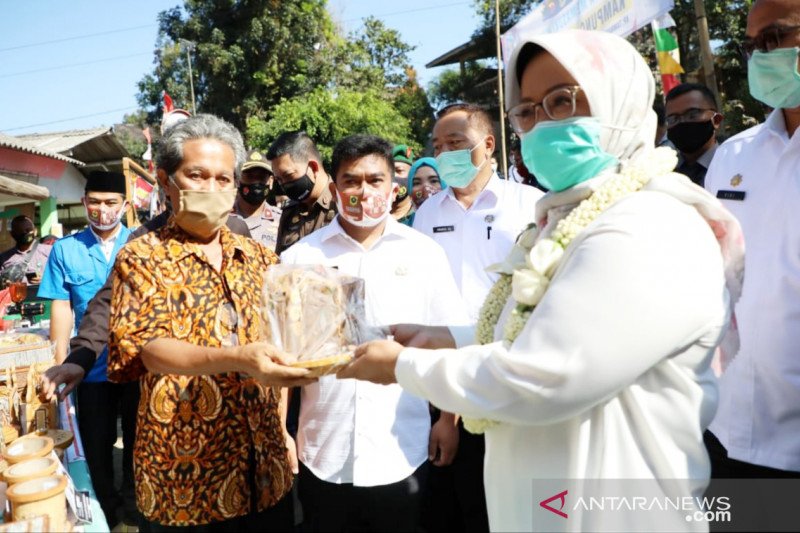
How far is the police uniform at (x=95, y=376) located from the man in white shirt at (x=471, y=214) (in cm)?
225

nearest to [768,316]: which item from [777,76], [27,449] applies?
[777,76]

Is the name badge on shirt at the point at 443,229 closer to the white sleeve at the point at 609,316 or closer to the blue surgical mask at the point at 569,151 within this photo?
the blue surgical mask at the point at 569,151

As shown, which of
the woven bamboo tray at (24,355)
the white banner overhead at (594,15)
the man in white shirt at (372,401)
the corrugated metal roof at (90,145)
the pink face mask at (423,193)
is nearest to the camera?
the man in white shirt at (372,401)

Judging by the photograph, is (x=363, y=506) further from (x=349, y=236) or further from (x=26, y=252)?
(x=26, y=252)

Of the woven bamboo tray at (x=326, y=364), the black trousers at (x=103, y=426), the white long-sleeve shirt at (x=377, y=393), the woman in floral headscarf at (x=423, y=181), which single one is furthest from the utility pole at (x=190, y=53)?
the woven bamboo tray at (x=326, y=364)

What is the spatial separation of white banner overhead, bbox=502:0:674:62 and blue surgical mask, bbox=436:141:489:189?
2.82 meters

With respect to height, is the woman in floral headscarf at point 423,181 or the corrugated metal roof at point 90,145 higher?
the corrugated metal roof at point 90,145

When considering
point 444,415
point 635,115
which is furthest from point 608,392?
point 444,415

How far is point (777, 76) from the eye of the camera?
2.43 m

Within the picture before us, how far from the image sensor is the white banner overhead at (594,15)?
263 inches

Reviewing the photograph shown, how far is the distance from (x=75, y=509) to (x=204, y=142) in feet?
4.53

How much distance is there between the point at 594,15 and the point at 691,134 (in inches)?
167

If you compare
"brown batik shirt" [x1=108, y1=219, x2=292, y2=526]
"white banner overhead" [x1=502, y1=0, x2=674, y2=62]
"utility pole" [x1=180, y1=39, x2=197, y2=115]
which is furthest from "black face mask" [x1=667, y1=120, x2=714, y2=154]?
"utility pole" [x1=180, y1=39, x2=197, y2=115]

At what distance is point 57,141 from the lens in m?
20.7
